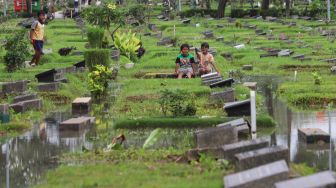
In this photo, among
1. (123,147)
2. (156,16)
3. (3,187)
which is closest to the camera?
(3,187)

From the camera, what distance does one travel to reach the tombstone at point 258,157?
10.6 m

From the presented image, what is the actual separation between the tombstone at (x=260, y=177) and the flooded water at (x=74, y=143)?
2267mm

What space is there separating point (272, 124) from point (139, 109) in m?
3.62

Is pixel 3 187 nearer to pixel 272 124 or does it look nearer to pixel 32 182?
pixel 32 182

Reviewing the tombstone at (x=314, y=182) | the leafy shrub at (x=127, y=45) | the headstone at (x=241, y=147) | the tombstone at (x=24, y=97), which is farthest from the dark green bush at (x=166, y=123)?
the leafy shrub at (x=127, y=45)

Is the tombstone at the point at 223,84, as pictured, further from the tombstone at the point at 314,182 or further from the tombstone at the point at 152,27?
the tombstone at the point at 152,27

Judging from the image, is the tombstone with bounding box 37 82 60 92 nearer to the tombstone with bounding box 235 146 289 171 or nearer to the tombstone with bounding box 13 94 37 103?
the tombstone with bounding box 13 94 37 103

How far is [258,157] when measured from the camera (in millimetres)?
10594

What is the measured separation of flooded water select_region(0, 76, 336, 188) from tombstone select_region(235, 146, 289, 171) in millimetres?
1444

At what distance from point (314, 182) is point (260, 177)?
826mm

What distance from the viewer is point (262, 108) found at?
18516 mm

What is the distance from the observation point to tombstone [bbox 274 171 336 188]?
344 inches

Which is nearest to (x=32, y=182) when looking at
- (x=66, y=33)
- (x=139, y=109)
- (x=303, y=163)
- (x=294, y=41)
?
(x=303, y=163)

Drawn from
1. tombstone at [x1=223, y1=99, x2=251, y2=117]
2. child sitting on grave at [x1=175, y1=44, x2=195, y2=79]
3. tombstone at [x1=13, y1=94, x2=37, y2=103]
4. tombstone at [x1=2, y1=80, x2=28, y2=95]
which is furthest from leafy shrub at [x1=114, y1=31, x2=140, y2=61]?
tombstone at [x1=223, y1=99, x2=251, y2=117]
